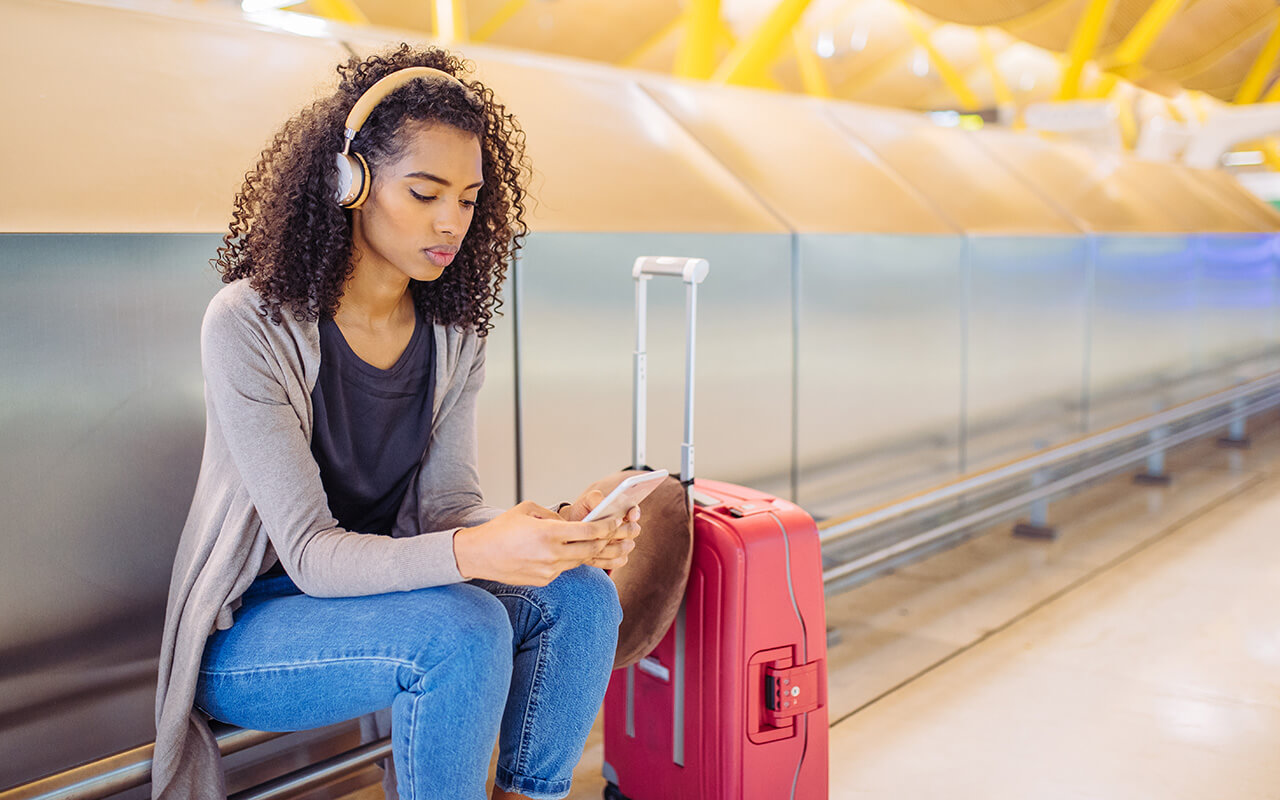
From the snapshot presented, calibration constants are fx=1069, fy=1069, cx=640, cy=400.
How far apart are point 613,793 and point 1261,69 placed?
29.4 metres

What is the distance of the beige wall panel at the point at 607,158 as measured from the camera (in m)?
2.64

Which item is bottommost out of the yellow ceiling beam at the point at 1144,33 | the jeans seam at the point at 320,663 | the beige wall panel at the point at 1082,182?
the jeans seam at the point at 320,663

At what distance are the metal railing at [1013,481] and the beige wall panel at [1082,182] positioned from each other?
1.00m

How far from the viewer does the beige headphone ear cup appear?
1461 mm

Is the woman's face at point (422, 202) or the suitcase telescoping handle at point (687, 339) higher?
the woman's face at point (422, 202)

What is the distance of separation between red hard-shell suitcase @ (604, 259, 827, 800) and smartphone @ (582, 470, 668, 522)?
355 millimetres

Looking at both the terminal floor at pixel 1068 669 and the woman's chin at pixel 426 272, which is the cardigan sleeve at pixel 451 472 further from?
the terminal floor at pixel 1068 669

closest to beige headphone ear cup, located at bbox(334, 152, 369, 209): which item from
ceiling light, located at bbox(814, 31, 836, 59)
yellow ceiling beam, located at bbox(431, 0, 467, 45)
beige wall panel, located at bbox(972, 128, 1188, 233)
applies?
beige wall panel, located at bbox(972, 128, 1188, 233)

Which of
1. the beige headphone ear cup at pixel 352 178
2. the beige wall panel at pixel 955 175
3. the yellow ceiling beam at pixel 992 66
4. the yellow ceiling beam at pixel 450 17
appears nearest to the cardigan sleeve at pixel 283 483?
→ the beige headphone ear cup at pixel 352 178

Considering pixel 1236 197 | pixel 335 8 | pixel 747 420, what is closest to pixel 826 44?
pixel 335 8

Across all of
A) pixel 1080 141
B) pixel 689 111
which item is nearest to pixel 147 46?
pixel 689 111

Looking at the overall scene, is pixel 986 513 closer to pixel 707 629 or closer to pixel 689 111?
pixel 689 111

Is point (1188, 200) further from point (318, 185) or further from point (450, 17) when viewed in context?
point (318, 185)

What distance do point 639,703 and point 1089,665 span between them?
1.48 m
